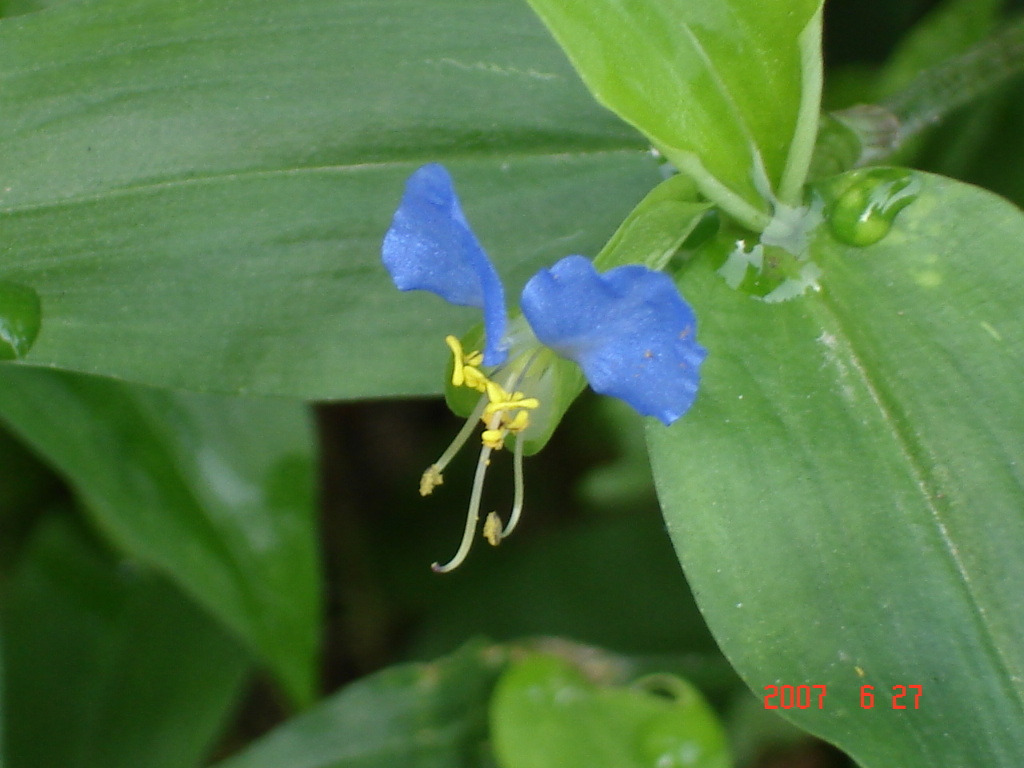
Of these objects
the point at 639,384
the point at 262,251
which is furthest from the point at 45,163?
the point at 639,384

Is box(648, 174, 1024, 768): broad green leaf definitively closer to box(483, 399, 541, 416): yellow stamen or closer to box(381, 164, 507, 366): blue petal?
box(483, 399, 541, 416): yellow stamen

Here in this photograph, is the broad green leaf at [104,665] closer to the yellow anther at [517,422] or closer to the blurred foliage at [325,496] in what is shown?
the blurred foliage at [325,496]

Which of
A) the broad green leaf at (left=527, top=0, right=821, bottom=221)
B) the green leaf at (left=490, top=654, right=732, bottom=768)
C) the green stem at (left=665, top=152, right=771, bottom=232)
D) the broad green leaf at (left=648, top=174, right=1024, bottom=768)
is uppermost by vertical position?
the broad green leaf at (left=527, top=0, right=821, bottom=221)

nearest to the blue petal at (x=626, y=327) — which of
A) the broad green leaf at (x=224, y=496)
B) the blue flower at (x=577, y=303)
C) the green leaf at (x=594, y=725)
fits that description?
the blue flower at (x=577, y=303)

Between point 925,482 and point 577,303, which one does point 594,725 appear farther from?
point 577,303

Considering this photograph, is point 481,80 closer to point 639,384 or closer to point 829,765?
point 639,384

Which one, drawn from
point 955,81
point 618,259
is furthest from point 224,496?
point 955,81

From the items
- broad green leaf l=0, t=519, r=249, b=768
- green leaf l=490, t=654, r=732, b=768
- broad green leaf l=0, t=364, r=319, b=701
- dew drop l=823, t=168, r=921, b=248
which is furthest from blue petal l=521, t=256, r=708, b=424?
broad green leaf l=0, t=519, r=249, b=768
